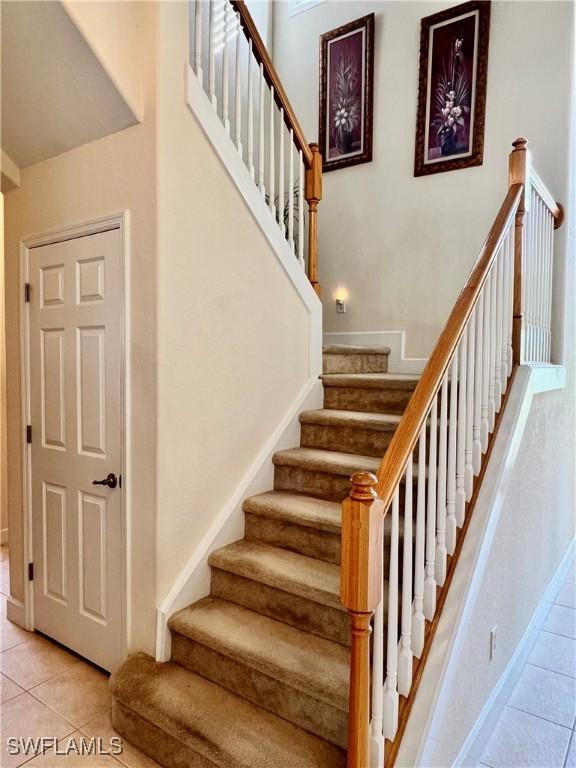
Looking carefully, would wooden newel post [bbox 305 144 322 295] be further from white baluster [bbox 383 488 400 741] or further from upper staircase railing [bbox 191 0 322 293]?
white baluster [bbox 383 488 400 741]

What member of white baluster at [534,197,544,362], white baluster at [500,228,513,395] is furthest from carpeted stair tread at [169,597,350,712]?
white baluster at [534,197,544,362]

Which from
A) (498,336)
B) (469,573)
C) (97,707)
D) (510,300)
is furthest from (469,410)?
(97,707)

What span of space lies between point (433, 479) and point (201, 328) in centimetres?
126

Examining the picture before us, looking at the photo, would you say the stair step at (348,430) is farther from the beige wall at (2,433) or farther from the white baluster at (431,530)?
the beige wall at (2,433)

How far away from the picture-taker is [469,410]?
75.4 inches

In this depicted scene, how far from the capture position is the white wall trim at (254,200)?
89.2 inches

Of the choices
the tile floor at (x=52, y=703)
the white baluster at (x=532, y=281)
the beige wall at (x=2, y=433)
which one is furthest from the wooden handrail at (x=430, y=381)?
the beige wall at (x=2, y=433)

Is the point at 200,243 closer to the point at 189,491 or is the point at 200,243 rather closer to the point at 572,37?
the point at 189,491

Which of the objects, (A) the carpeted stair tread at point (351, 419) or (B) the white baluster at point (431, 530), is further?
(A) the carpeted stair tread at point (351, 419)

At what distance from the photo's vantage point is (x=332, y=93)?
420 centimetres

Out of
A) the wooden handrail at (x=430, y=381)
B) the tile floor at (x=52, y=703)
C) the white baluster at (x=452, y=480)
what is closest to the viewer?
the wooden handrail at (x=430, y=381)

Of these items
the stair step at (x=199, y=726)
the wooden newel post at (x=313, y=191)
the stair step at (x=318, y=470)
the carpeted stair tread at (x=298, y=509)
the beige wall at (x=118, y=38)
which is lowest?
the stair step at (x=199, y=726)

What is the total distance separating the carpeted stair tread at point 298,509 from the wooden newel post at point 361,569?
0.84 m

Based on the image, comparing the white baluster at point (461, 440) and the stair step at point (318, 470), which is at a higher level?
the white baluster at point (461, 440)
